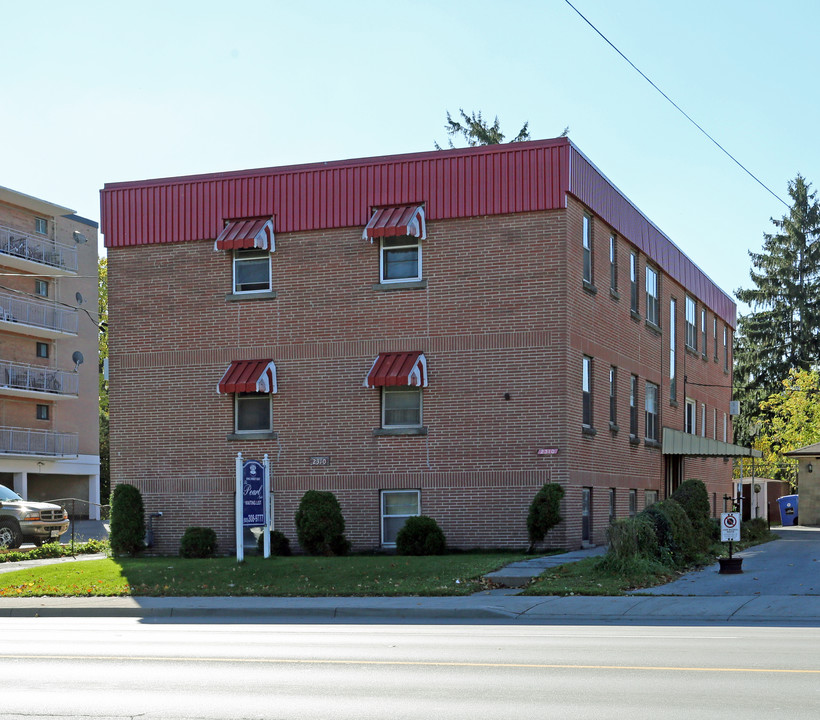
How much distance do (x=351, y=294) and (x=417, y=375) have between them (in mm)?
2722

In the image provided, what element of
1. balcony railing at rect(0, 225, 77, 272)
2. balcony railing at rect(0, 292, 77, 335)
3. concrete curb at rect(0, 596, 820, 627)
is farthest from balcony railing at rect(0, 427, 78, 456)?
concrete curb at rect(0, 596, 820, 627)

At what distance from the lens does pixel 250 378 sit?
2781 centimetres

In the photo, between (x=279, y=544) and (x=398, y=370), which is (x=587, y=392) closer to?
(x=398, y=370)

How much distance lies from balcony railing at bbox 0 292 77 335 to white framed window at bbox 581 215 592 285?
3506cm

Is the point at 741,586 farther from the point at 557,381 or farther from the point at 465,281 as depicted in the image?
the point at 465,281

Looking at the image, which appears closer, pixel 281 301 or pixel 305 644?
pixel 305 644

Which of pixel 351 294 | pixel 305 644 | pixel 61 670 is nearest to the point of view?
pixel 61 670

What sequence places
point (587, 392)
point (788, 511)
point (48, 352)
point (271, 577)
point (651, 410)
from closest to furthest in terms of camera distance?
point (271, 577) → point (587, 392) → point (651, 410) → point (788, 511) → point (48, 352)

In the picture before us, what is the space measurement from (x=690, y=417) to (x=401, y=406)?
53.2ft

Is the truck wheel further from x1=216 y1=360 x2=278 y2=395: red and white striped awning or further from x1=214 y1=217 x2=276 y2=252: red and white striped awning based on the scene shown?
x1=214 y1=217 x2=276 y2=252: red and white striped awning

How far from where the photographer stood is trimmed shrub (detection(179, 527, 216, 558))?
89.2ft

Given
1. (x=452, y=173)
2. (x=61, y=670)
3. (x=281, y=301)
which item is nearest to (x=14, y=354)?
(x=281, y=301)

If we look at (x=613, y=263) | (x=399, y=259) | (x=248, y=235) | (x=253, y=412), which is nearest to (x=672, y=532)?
(x=399, y=259)

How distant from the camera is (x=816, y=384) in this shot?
59.7 m
